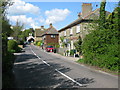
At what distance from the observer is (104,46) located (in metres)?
→ 14.3

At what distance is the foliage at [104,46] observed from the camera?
12.4 meters

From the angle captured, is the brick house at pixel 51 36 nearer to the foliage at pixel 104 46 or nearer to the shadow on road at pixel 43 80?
the foliage at pixel 104 46

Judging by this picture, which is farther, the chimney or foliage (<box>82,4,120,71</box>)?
the chimney

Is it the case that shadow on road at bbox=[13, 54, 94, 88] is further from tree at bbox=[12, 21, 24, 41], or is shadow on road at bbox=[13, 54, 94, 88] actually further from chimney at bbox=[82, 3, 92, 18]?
tree at bbox=[12, 21, 24, 41]

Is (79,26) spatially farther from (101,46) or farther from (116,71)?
(116,71)

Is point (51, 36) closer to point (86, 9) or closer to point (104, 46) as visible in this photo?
point (86, 9)

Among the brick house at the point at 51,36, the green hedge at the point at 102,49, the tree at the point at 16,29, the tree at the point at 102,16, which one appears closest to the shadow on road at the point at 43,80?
the green hedge at the point at 102,49

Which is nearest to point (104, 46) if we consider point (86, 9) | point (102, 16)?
point (102, 16)

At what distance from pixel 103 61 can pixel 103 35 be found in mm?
2423

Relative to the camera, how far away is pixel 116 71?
40.3 ft

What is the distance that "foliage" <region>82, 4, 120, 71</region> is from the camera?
12.4 m

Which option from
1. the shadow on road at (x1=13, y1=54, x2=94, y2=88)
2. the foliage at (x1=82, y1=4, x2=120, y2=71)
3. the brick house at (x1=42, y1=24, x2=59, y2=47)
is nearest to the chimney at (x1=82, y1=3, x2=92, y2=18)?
the foliage at (x1=82, y1=4, x2=120, y2=71)

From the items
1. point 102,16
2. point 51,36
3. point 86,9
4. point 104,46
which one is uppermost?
point 86,9

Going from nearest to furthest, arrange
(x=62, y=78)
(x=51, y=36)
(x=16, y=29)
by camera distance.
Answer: (x=62, y=78) < (x=16, y=29) < (x=51, y=36)
